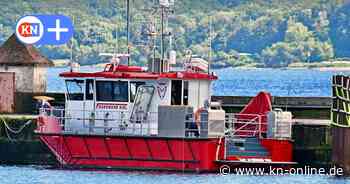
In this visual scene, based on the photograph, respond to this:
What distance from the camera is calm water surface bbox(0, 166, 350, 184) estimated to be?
56.2 m

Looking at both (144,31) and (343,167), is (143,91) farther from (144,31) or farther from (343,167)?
(343,167)

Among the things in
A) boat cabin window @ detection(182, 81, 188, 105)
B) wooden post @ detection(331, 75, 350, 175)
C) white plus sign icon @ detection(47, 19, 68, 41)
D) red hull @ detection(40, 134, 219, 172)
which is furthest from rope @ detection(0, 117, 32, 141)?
white plus sign icon @ detection(47, 19, 68, 41)

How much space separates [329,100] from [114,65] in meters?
8.53

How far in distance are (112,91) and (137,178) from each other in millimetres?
4056

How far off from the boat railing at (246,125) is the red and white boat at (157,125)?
3 cm

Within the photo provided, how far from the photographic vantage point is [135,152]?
58.8 metres

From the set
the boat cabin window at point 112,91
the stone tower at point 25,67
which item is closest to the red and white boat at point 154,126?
the boat cabin window at point 112,91

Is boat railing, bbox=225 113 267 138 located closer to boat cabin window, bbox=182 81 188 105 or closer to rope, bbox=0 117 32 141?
boat cabin window, bbox=182 81 188 105

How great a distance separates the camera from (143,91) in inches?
2350

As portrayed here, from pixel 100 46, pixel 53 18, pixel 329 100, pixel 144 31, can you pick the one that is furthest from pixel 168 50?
pixel 100 46

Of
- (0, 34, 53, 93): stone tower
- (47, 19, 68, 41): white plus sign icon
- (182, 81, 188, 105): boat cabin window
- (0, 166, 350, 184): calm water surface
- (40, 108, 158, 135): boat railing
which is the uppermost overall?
(47, 19, 68, 41): white plus sign icon

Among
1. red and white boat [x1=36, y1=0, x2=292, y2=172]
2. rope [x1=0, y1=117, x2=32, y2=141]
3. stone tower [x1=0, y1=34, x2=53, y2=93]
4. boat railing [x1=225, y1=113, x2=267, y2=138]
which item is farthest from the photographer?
stone tower [x1=0, y1=34, x2=53, y2=93]

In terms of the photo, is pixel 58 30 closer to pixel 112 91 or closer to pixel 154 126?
pixel 112 91

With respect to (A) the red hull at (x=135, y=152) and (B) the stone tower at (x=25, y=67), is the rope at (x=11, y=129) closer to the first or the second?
(A) the red hull at (x=135, y=152)
